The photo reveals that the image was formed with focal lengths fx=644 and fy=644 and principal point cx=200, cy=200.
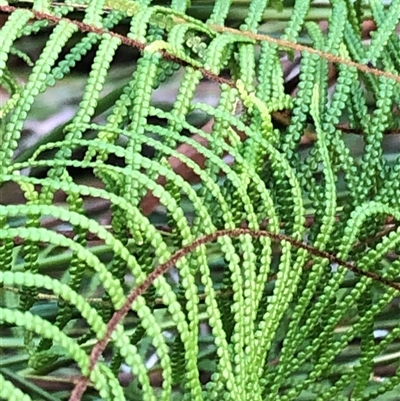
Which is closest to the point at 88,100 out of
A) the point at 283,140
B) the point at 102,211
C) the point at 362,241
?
the point at 283,140

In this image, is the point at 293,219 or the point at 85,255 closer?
the point at 85,255

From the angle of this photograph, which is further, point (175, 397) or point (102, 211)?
point (102, 211)

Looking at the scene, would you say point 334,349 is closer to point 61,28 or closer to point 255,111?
point 255,111

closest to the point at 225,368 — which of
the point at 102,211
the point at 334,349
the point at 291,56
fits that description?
the point at 334,349

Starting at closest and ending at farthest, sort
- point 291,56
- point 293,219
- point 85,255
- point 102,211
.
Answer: point 85,255 → point 293,219 → point 291,56 → point 102,211

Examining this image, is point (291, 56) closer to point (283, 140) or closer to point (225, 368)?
point (283, 140)

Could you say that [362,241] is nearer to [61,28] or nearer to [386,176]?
[386,176]

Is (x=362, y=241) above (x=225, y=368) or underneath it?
above

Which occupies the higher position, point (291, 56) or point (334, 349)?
point (291, 56)

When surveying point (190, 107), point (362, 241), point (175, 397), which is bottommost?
point (175, 397)

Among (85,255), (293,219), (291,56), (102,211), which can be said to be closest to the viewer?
(85,255)
